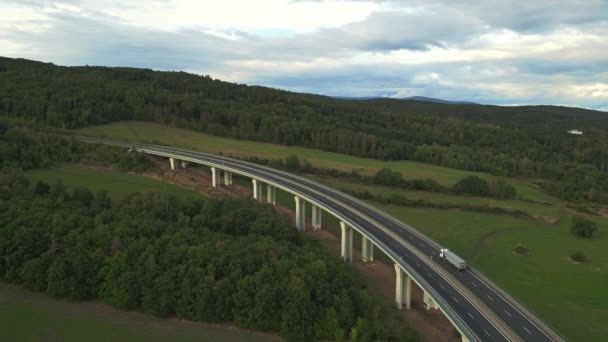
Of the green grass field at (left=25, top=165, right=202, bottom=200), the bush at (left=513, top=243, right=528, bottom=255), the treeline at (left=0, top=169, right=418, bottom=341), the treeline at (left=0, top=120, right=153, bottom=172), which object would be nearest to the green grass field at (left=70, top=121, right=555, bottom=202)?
the treeline at (left=0, top=120, right=153, bottom=172)

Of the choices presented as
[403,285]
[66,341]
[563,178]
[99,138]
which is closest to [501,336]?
[403,285]

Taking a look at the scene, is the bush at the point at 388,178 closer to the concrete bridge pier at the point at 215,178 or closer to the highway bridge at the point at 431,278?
the highway bridge at the point at 431,278

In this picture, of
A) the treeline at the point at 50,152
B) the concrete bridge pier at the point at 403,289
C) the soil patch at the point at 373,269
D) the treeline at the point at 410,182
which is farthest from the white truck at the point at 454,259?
the treeline at the point at 50,152

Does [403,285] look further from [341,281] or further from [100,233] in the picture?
[100,233]

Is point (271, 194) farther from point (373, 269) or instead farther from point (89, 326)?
point (89, 326)

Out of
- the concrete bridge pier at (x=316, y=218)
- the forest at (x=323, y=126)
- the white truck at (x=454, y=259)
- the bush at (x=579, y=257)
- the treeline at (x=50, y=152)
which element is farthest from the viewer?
the forest at (x=323, y=126)

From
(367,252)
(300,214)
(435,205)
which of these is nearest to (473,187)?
(435,205)
